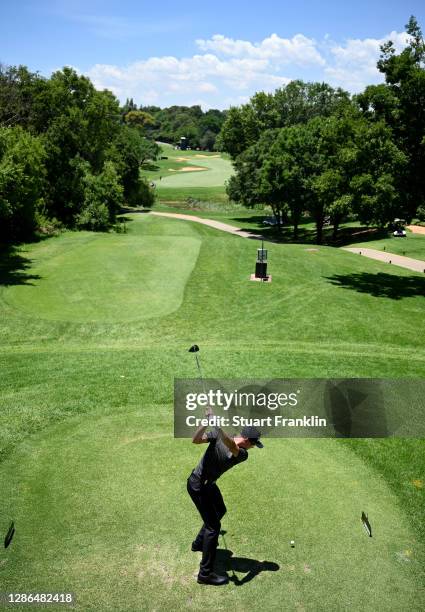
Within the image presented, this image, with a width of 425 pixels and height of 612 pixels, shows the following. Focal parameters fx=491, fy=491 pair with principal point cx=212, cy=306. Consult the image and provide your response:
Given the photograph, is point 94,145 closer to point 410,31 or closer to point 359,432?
point 410,31

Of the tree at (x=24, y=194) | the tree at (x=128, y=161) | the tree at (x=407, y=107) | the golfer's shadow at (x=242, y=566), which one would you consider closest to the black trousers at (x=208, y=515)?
the golfer's shadow at (x=242, y=566)

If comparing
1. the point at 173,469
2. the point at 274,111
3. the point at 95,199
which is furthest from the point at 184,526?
the point at 274,111

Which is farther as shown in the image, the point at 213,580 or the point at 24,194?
the point at 24,194

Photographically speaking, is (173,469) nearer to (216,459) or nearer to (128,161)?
(216,459)

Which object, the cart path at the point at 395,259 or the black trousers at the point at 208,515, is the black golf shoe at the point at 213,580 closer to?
the black trousers at the point at 208,515

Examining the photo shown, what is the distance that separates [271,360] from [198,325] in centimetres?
554

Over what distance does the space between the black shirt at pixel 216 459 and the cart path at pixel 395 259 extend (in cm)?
3281

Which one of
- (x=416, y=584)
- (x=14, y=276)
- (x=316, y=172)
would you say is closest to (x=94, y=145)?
(x=316, y=172)

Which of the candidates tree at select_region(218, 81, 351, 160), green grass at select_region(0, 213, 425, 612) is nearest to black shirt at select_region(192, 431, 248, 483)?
green grass at select_region(0, 213, 425, 612)

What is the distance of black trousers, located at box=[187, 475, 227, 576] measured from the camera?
733cm

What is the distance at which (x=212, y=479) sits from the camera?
24.6 feet

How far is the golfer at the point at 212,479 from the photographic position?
7.30 m

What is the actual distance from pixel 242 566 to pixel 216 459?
1829 mm

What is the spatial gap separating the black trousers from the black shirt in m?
0.16
